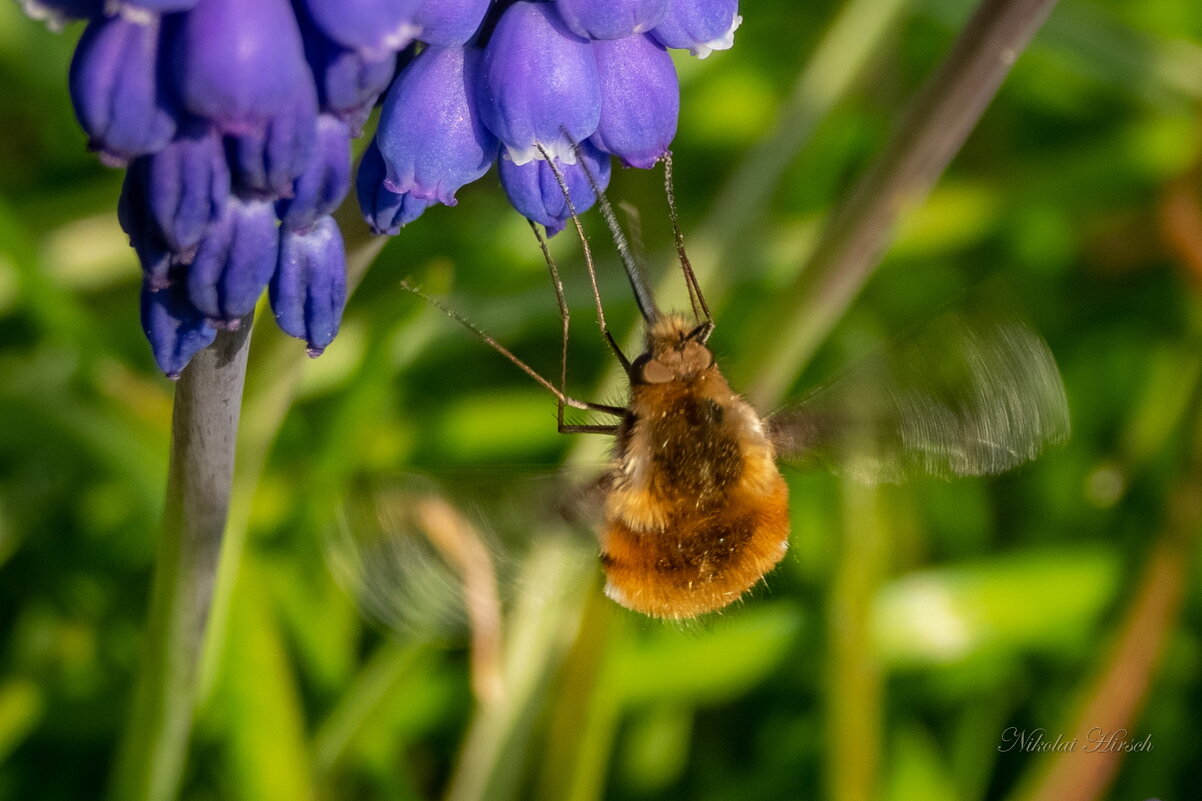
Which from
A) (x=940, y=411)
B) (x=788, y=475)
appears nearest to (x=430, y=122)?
(x=940, y=411)

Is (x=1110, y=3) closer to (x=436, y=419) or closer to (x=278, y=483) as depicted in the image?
(x=436, y=419)

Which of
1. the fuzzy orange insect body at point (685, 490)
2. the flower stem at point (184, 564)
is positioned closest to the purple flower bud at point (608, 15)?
the flower stem at point (184, 564)

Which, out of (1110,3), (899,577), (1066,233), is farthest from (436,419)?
(1110,3)

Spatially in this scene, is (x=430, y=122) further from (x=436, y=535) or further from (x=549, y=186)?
(x=436, y=535)

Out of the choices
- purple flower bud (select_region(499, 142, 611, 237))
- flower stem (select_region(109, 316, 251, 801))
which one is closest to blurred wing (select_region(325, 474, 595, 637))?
flower stem (select_region(109, 316, 251, 801))

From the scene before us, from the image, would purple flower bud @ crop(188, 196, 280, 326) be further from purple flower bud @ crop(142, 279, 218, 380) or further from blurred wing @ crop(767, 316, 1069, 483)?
blurred wing @ crop(767, 316, 1069, 483)
